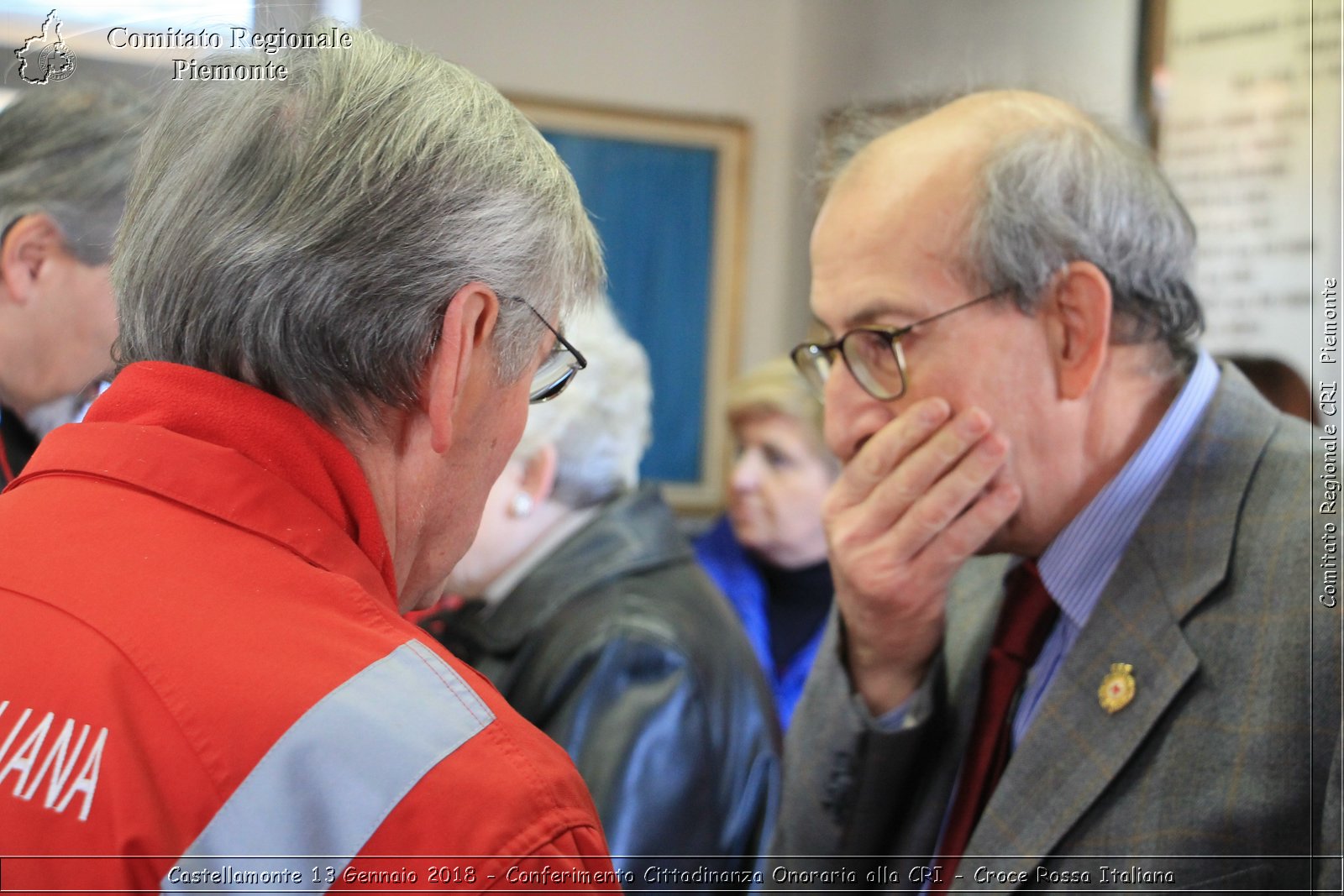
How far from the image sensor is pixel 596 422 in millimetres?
1958

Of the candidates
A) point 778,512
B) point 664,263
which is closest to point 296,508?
point 778,512

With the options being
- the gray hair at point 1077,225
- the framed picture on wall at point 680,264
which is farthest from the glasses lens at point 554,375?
the framed picture on wall at point 680,264

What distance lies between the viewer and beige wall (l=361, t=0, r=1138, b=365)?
290cm

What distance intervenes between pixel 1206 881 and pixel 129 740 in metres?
0.85

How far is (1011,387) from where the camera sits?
1.26 meters

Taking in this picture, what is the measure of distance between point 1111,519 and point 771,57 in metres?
2.92

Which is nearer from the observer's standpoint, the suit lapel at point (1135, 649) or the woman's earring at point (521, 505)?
the suit lapel at point (1135, 649)

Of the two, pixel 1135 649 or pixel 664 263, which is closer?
pixel 1135 649

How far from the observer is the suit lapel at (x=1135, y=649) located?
1.09 metres

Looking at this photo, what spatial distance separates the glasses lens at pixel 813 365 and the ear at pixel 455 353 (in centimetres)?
67

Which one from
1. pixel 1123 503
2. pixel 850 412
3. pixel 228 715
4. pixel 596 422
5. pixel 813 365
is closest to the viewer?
pixel 228 715

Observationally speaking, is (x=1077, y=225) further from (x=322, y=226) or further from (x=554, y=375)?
(x=322, y=226)

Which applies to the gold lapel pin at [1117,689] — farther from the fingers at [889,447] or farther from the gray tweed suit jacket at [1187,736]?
the fingers at [889,447]

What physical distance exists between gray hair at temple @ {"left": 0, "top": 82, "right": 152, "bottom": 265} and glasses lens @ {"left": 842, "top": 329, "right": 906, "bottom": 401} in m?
0.76
